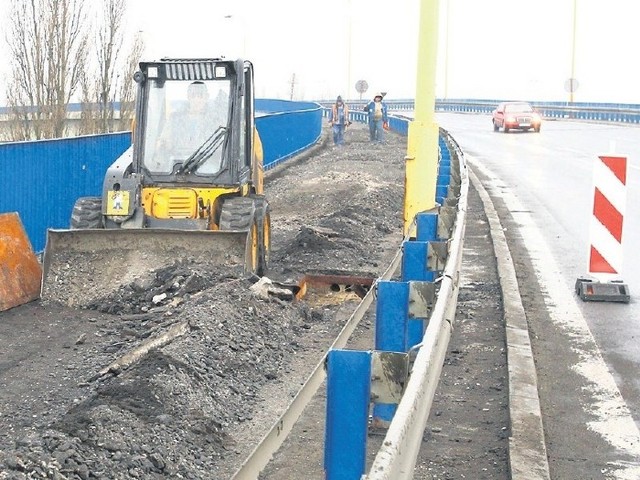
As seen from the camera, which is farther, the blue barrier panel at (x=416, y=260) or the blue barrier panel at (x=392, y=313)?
the blue barrier panel at (x=416, y=260)

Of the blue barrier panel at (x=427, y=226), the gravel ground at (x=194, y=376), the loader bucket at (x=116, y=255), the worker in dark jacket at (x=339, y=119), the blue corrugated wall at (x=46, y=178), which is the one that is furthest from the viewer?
the worker in dark jacket at (x=339, y=119)

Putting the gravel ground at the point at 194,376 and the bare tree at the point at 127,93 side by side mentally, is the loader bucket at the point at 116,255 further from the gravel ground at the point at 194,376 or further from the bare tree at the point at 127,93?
the bare tree at the point at 127,93

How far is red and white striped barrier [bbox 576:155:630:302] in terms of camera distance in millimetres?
10820

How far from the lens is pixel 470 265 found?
43.7ft

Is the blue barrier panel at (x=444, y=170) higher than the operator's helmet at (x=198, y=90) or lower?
lower

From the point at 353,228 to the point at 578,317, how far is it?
7.08 m

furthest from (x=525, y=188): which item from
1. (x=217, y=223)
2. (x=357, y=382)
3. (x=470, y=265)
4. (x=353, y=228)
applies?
(x=357, y=382)

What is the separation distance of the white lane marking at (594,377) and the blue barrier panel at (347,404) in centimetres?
234

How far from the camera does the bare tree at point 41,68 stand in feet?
99.2

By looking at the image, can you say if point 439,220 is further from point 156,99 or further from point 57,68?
point 57,68

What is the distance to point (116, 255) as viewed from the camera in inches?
451

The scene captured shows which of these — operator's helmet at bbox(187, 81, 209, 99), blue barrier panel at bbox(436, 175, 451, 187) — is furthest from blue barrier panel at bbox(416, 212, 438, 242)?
blue barrier panel at bbox(436, 175, 451, 187)

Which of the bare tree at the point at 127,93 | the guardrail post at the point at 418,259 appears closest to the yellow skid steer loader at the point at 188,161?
the guardrail post at the point at 418,259

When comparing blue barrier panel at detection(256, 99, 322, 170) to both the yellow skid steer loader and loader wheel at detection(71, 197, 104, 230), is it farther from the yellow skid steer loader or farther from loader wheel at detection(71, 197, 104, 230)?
loader wheel at detection(71, 197, 104, 230)
